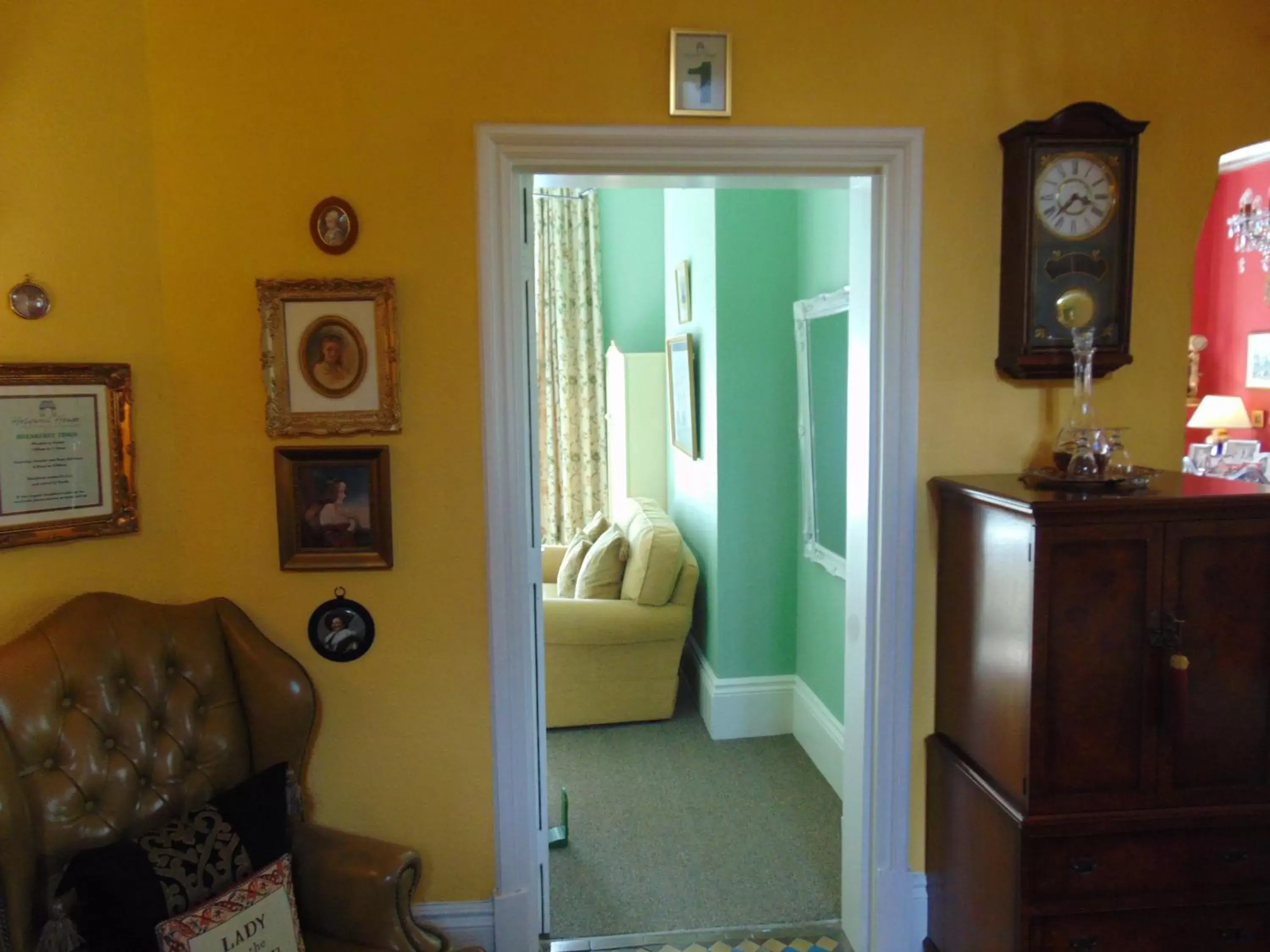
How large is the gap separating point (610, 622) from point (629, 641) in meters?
0.13

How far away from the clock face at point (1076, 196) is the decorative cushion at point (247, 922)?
7.67 feet

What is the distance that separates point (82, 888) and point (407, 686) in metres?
0.79

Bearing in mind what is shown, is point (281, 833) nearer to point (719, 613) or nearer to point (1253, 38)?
point (719, 613)

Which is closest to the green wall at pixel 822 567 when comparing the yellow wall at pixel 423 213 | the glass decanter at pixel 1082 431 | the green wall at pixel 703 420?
the green wall at pixel 703 420

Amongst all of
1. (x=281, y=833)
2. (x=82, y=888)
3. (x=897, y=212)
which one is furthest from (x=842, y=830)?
(x=82, y=888)

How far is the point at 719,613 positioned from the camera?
12.8 ft

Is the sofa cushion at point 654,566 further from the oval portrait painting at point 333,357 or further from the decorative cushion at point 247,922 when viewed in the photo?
the decorative cushion at point 247,922

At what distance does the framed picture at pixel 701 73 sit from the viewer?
207cm

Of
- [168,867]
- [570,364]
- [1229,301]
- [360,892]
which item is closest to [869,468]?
[360,892]

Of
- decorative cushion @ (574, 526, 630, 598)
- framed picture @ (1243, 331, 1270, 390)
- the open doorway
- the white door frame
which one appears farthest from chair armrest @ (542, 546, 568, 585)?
framed picture @ (1243, 331, 1270, 390)

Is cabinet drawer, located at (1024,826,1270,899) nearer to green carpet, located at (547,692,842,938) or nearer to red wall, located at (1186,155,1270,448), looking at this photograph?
green carpet, located at (547,692,842,938)

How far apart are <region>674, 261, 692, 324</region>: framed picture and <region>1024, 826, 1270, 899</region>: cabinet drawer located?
3057 millimetres

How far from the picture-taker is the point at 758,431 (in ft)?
12.5

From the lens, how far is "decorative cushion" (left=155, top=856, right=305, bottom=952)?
163 cm
